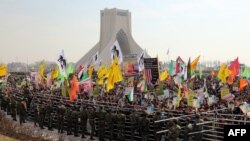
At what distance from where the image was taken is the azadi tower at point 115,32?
3920 inches

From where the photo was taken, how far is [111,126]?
17062 millimetres

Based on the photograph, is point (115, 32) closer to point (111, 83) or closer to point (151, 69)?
point (151, 69)

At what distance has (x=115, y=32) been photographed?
9956 cm

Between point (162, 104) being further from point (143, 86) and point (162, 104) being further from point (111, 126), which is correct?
point (143, 86)

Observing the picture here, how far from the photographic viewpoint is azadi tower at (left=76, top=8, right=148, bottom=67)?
99.6 metres

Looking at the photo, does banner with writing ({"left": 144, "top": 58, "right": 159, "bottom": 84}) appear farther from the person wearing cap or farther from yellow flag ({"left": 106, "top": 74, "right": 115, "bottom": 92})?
the person wearing cap

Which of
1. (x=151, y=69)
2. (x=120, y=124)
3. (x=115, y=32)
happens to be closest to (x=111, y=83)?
(x=151, y=69)

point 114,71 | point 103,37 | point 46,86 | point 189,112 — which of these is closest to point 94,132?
point 114,71

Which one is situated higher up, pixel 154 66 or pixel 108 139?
pixel 154 66

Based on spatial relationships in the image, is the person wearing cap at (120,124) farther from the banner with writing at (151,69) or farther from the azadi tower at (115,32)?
the azadi tower at (115,32)

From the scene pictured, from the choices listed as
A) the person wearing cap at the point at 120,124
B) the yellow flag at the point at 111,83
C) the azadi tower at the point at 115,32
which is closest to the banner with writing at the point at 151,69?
the yellow flag at the point at 111,83

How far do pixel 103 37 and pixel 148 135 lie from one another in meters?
87.2

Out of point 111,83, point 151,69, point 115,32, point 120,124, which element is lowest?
point 120,124

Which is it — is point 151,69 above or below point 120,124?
above
